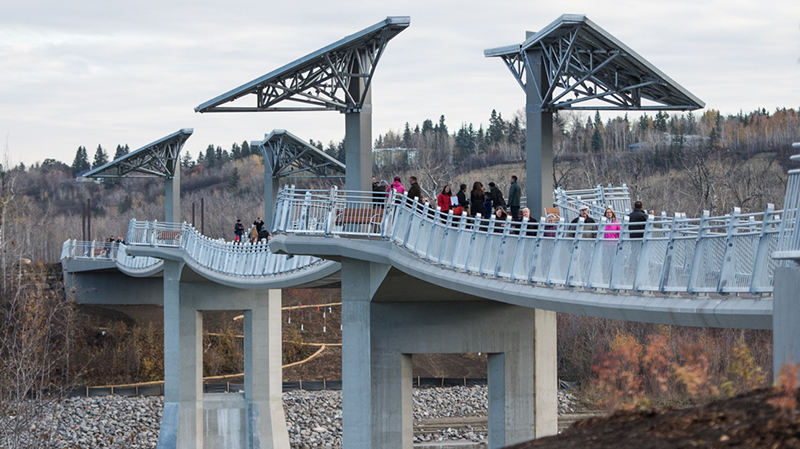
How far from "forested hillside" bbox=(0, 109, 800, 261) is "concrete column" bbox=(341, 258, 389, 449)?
121ft

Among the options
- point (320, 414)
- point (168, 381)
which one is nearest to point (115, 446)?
point (168, 381)

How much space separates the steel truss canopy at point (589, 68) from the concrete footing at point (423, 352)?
20.4 ft

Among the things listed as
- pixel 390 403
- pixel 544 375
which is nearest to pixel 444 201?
pixel 390 403

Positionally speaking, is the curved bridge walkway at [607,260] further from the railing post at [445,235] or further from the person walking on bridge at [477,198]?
the person walking on bridge at [477,198]

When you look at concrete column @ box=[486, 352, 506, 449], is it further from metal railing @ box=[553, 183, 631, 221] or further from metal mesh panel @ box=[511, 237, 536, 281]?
metal mesh panel @ box=[511, 237, 536, 281]

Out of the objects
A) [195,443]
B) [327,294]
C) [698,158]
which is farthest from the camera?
[327,294]

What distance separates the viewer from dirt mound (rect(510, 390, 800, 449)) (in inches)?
244

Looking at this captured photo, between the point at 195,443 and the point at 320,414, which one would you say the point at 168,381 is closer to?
the point at 195,443

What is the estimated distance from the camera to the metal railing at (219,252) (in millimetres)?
29016

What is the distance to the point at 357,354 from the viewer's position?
22703 millimetres

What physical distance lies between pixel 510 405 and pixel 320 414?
2607cm

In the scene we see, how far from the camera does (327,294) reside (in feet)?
249

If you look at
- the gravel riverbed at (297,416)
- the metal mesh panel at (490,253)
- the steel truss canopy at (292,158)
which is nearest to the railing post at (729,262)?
the metal mesh panel at (490,253)

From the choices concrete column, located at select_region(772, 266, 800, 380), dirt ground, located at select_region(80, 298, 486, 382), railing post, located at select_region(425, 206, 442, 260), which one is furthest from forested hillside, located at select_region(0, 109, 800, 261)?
concrete column, located at select_region(772, 266, 800, 380)
